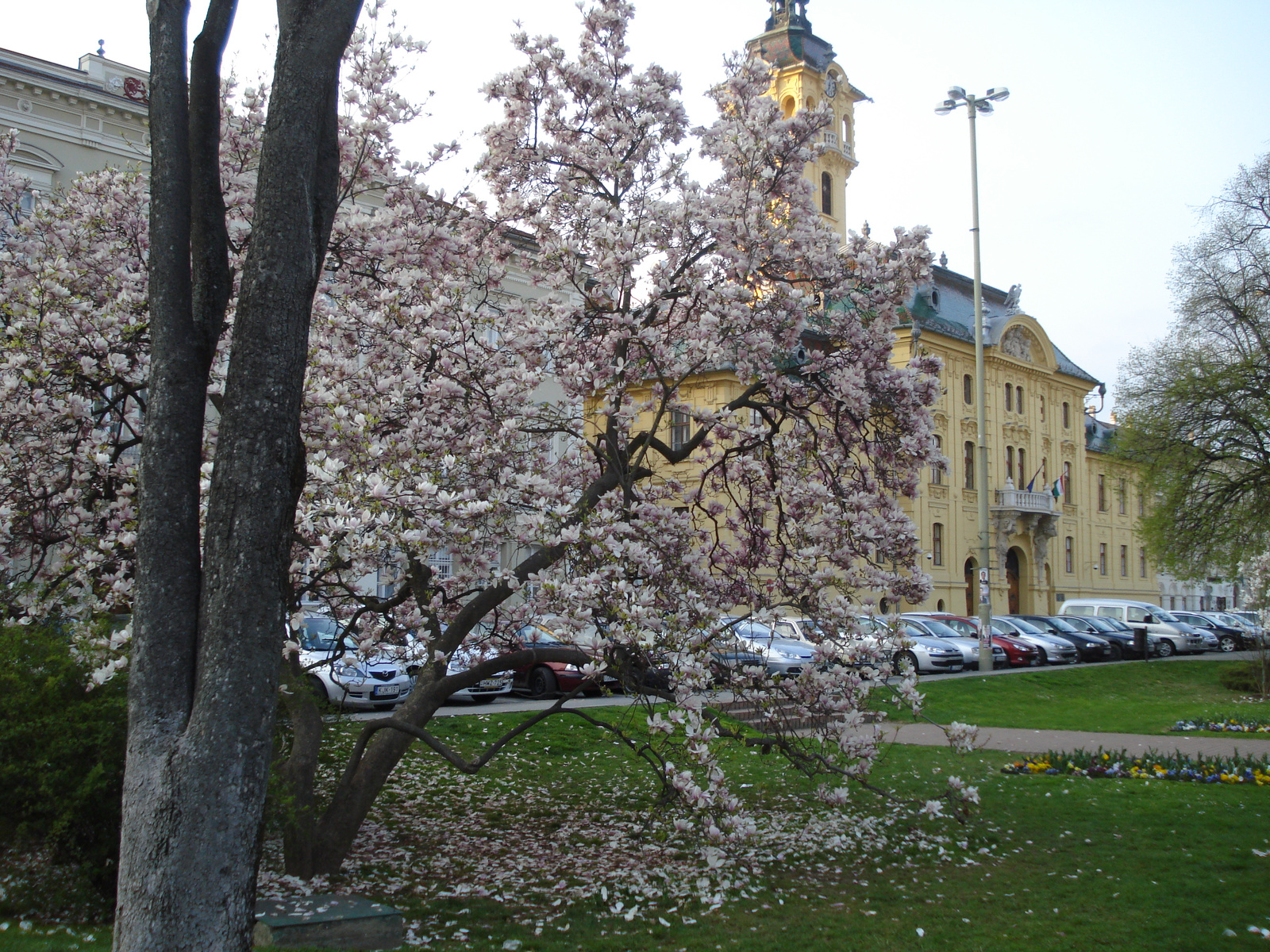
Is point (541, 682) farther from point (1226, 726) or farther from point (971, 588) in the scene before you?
point (971, 588)

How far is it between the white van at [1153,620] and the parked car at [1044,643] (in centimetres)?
615

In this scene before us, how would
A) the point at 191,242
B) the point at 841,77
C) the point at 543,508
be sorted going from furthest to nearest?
the point at 841,77
the point at 543,508
the point at 191,242

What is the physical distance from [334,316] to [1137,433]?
24.8m

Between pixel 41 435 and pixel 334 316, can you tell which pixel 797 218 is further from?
pixel 41 435

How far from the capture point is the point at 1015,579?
51.9 m

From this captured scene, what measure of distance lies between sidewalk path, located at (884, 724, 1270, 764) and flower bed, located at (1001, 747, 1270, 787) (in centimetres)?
61

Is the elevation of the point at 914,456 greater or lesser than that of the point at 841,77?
lesser

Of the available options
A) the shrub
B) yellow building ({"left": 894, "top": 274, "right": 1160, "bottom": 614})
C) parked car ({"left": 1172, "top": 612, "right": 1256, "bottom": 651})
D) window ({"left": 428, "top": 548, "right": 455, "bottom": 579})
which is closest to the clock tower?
yellow building ({"left": 894, "top": 274, "right": 1160, "bottom": 614})

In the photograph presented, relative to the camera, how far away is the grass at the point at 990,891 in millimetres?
5973

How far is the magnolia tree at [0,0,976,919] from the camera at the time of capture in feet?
22.0

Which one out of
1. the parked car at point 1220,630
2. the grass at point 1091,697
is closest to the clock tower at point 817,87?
the parked car at point 1220,630

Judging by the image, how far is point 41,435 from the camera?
7367mm

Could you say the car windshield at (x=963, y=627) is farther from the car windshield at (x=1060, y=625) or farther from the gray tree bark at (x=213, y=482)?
the gray tree bark at (x=213, y=482)

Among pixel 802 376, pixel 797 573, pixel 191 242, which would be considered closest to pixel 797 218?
pixel 802 376
